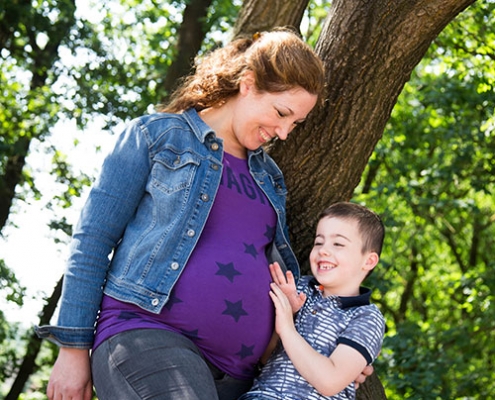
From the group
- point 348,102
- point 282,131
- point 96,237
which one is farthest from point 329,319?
point 348,102

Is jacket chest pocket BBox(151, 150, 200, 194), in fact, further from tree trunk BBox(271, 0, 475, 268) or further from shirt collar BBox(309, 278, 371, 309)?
tree trunk BBox(271, 0, 475, 268)

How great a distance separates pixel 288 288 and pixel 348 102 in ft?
3.56

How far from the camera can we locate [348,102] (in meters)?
3.56

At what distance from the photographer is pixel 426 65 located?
1146 cm

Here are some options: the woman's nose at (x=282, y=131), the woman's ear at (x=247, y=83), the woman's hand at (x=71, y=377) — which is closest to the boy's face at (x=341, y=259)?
the woman's nose at (x=282, y=131)

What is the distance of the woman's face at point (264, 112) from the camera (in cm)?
283

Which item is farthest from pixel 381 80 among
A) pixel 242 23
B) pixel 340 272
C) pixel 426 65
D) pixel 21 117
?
pixel 426 65

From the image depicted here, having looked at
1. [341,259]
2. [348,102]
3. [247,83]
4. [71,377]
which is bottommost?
[71,377]

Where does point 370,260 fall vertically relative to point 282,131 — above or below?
below

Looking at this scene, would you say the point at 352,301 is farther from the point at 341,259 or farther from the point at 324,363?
the point at 324,363

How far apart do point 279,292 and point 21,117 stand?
5.65 metres

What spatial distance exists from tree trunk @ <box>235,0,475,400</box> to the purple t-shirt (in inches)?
30.9

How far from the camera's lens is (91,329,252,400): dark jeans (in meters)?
2.34

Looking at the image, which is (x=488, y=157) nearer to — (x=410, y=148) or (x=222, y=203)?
(x=410, y=148)
